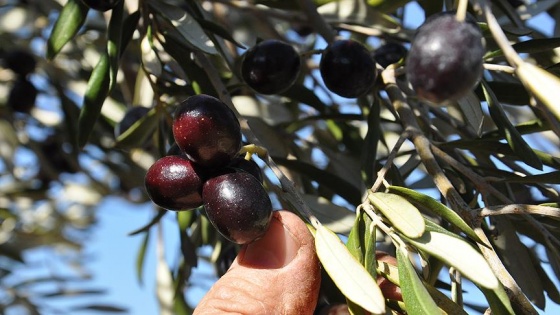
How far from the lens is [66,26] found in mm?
1436

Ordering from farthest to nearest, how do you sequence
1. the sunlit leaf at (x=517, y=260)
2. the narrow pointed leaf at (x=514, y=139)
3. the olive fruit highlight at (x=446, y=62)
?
the sunlit leaf at (x=517, y=260)
the narrow pointed leaf at (x=514, y=139)
the olive fruit highlight at (x=446, y=62)

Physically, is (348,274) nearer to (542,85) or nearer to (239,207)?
(239,207)

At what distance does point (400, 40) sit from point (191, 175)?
30.3 inches

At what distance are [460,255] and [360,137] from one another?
3.07ft

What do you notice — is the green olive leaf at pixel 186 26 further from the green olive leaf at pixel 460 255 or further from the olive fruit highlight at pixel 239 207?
the green olive leaf at pixel 460 255

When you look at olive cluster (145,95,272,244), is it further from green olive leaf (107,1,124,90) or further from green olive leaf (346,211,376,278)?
green olive leaf (107,1,124,90)

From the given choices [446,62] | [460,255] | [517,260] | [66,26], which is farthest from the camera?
[66,26]

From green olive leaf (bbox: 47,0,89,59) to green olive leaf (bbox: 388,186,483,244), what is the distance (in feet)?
2.16

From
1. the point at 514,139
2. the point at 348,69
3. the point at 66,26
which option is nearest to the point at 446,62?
the point at 514,139

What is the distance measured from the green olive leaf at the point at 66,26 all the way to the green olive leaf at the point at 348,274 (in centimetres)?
66

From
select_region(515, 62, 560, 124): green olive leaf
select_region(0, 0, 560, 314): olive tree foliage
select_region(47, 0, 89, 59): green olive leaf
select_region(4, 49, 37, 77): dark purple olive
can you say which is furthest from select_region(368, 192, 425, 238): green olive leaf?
select_region(4, 49, 37, 77): dark purple olive

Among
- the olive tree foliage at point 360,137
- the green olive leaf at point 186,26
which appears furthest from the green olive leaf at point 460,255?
the green olive leaf at point 186,26

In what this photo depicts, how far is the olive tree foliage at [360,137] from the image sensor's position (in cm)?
94

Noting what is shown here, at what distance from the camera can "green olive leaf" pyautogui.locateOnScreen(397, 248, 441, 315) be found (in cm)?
85
